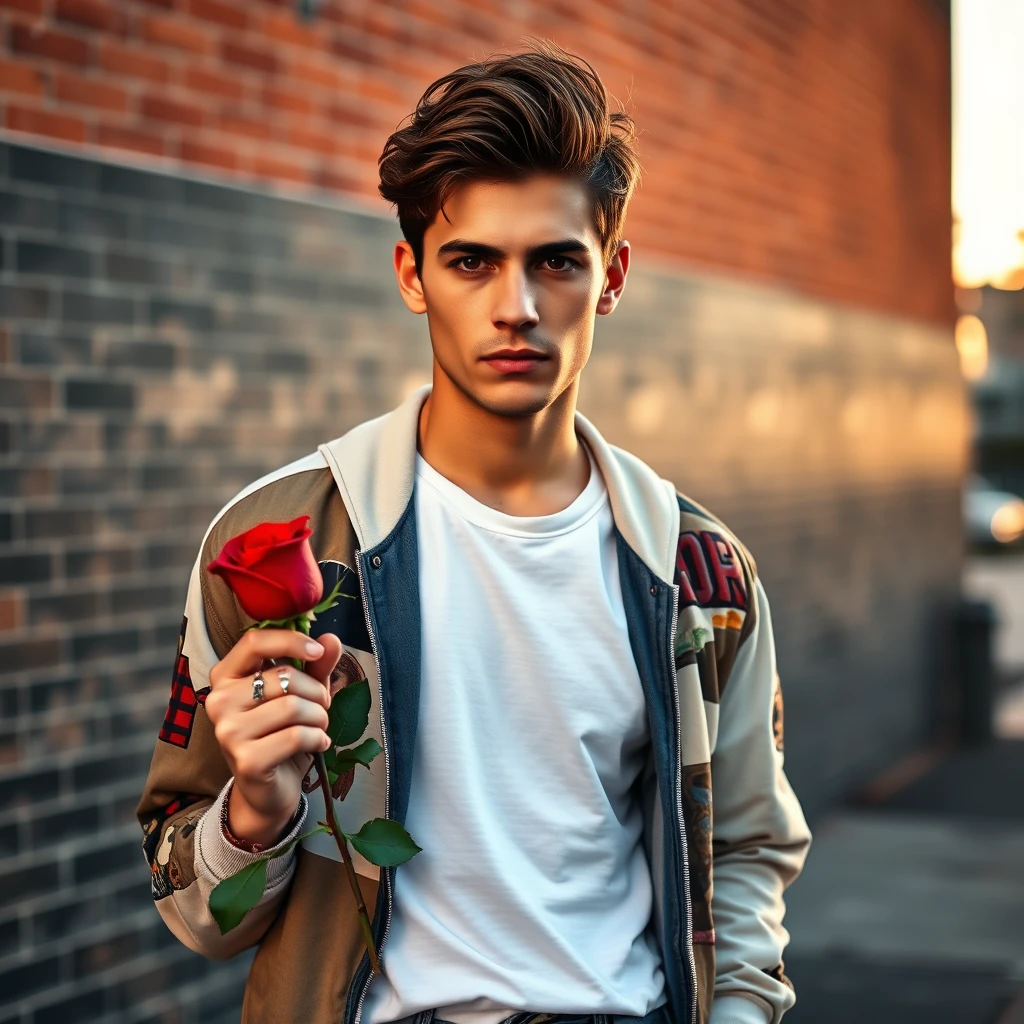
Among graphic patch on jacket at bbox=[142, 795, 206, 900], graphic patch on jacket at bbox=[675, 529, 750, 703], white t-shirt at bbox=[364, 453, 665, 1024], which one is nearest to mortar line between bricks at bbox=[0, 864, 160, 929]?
graphic patch on jacket at bbox=[142, 795, 206, 900]

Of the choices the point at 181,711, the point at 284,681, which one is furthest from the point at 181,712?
the point at 284,681

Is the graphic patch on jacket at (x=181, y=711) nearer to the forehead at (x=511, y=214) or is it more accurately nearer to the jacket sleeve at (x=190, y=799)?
the jacket sleeve at (x=190, y=799)

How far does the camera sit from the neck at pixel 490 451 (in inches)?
102

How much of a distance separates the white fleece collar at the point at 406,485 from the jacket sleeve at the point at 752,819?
24cm

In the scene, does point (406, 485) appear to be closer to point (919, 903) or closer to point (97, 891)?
point (97, 891)

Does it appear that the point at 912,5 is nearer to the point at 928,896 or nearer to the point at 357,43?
the point at 928,896

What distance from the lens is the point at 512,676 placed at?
244 cm

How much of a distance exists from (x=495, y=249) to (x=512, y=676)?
0.71 meters

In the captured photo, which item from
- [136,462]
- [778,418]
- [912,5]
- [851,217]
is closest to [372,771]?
[136,462]

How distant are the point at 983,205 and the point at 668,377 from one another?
8521 millimetres

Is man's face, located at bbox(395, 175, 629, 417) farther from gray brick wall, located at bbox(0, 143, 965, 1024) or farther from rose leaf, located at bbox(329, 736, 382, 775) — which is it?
gray brick wall, located at bbox(0, 143, 965, 1024)

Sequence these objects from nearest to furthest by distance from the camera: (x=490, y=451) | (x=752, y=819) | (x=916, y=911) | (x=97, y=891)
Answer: (x=490, y=451)
(x=752, y=819)
(x=97, y=891)
(x=916, y=911)

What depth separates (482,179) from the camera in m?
2.47

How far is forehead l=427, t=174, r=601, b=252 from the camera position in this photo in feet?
8.04
